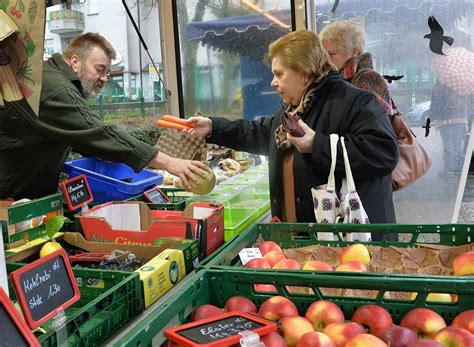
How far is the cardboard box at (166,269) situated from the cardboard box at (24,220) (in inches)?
23.0

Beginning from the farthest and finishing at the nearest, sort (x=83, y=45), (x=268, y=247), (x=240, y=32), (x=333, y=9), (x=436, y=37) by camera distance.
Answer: (x=240, y=32) < (x=333, y=9) < (x=436, y=37) < (x=83, y=45) < (x=268, y=247)

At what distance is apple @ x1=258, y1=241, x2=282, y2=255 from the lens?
5.92 ft

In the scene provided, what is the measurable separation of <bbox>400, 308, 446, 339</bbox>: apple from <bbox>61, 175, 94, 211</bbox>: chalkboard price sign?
4.70 ft

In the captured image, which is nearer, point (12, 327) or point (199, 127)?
point (12, 327)

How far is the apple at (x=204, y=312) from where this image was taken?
1313 mm

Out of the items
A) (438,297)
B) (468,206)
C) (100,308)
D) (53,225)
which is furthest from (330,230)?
(468,206)

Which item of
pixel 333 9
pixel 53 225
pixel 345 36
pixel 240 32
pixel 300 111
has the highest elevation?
pixel 333 9

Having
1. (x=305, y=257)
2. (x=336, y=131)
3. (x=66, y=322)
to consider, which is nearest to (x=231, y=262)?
(x=305, y=257)

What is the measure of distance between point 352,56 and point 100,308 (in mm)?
2522

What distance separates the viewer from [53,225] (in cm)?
199

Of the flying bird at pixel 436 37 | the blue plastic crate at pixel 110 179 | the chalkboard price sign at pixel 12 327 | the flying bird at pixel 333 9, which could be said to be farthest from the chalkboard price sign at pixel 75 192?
the flying bird at pixel 436 37

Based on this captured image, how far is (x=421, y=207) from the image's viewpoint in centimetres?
461

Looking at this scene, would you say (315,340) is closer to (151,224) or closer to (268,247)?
(268,247)

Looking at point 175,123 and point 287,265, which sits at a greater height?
point 175,123
